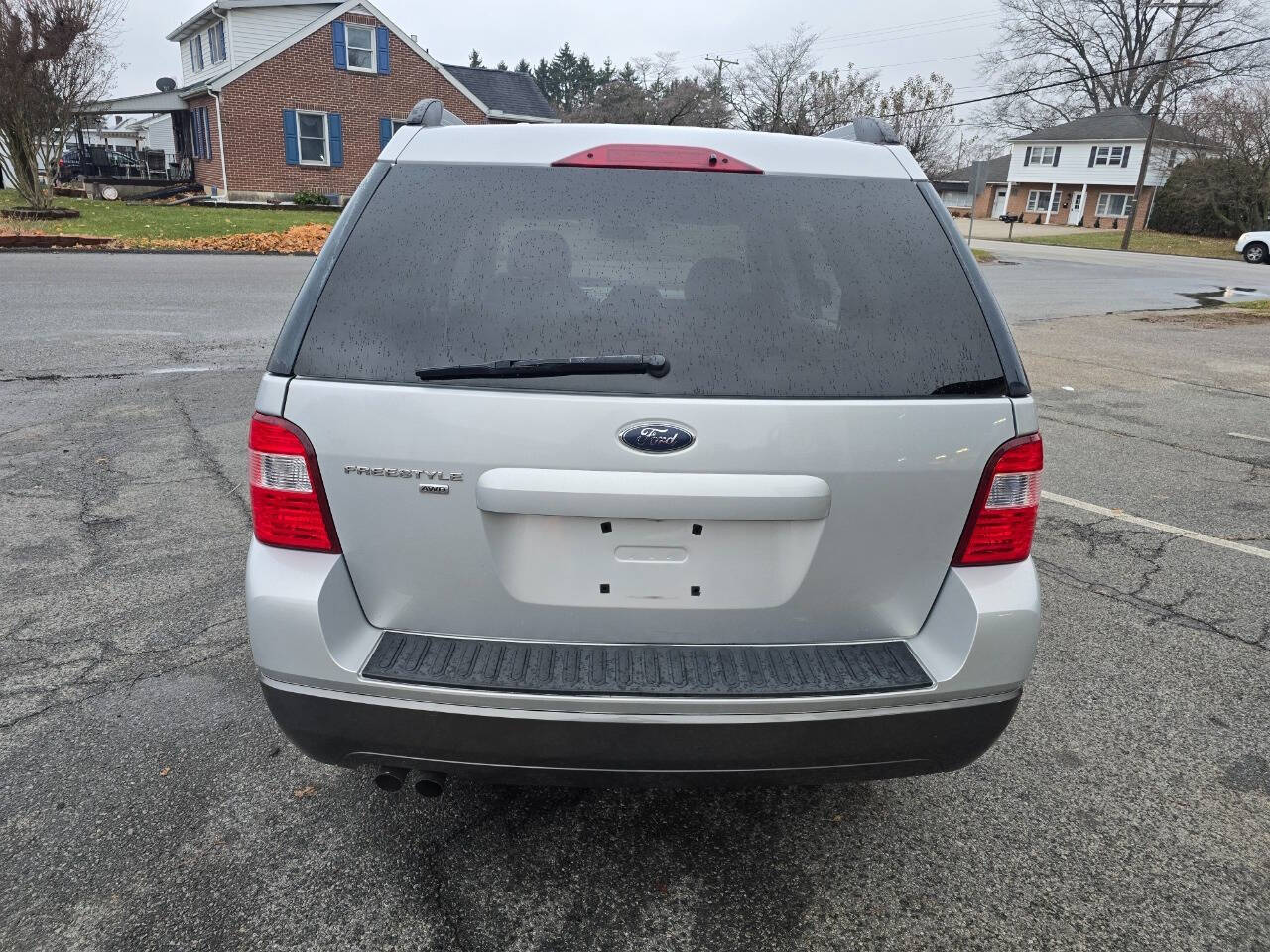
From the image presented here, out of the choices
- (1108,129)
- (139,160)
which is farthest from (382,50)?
(1108,129)

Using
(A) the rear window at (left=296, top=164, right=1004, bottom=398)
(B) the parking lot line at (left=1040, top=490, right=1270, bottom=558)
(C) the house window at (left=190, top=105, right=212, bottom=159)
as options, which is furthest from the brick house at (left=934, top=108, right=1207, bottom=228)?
(A) the rear window at (left=296, top=164, right=1004, bottom=398)

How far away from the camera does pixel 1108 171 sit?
5969 cm

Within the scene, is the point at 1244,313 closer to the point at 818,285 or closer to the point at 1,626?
the point at 818,285

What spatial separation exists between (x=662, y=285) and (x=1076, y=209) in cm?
7236

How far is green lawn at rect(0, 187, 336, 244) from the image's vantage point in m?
20.6

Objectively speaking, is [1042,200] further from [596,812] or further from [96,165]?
[596,812]

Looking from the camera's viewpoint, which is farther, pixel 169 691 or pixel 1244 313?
pixel 1244 313

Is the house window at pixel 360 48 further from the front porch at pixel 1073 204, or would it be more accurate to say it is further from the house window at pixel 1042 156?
the house window at pixel 1042 156

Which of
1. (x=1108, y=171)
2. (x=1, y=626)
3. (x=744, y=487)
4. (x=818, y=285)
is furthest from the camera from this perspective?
(x=1108, y=171)

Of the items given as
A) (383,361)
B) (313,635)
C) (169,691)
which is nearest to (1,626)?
(169,691)

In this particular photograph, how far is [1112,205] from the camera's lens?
6156cm

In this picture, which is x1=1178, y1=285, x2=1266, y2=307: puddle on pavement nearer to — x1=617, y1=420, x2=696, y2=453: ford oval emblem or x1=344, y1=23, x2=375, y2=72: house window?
x1=617, y1=420, x2=696, y2=453: ford oval emblem

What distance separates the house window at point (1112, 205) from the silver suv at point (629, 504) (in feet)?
225

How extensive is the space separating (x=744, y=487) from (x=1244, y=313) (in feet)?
60.5
